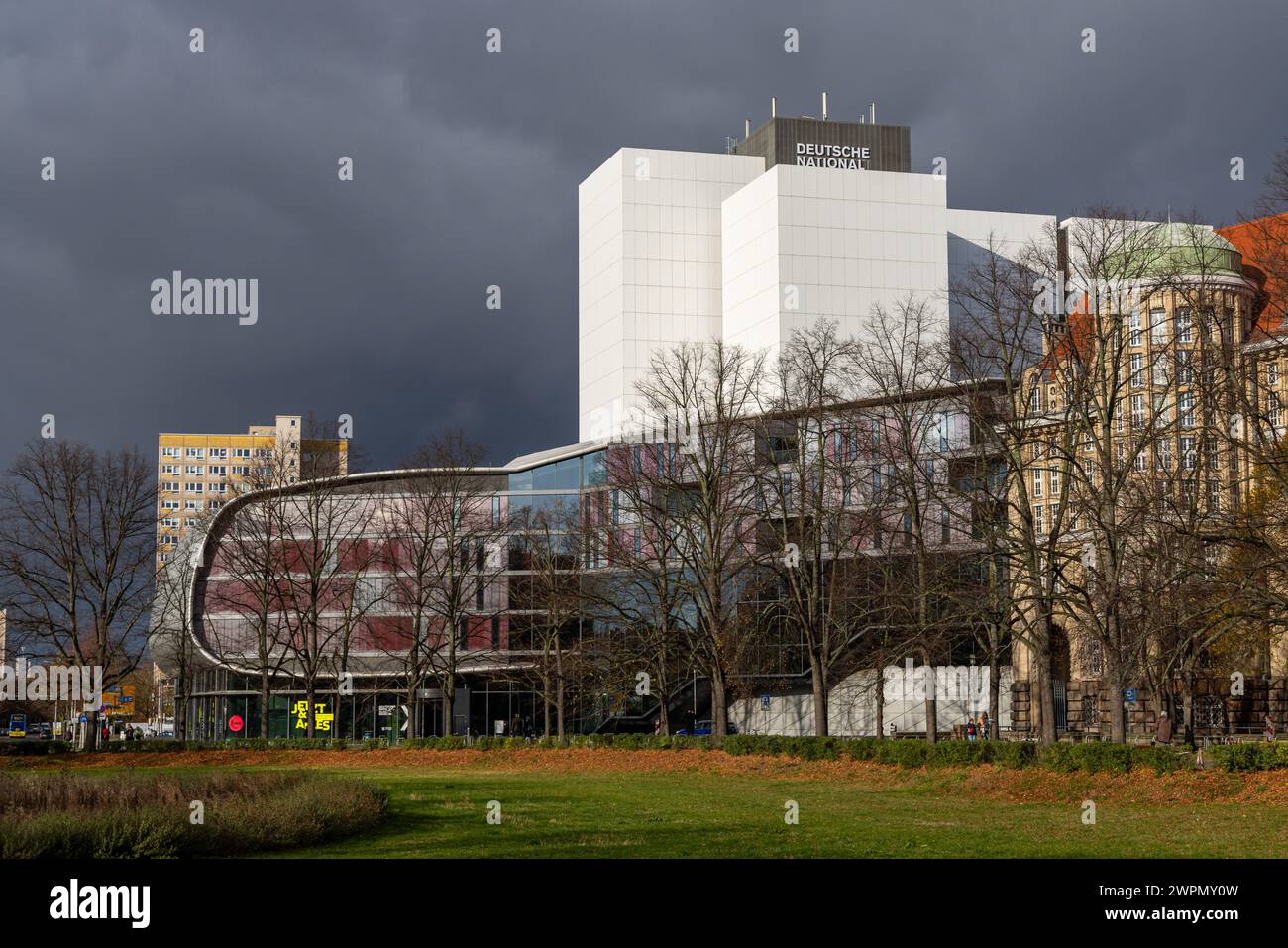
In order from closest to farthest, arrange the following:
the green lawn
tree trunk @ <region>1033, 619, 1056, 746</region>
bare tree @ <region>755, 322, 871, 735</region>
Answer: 1. the green lawn
2. tree trunk @ <region>1033, 619, 1056, 746</region>
3. bare tree @ <region>755, 322, 871, 735</region>

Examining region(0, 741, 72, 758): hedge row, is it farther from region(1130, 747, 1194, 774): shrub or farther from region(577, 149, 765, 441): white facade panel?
region(577, 149, 765, 441): white facade panel

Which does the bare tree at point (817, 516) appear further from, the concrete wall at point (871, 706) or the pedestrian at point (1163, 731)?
the concrete wall at point (871, 706)

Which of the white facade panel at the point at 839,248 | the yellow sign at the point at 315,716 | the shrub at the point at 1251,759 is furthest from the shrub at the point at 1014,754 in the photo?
the white facade panel at the point at 839,248

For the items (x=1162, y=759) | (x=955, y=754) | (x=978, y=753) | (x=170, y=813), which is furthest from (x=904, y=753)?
(x=170, y=813)

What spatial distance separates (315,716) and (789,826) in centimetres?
6147

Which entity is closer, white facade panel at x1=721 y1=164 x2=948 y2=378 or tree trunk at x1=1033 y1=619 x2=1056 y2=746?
tree trunk at x1=1033 y1=619 x2=1056 y2=746

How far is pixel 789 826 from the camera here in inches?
910

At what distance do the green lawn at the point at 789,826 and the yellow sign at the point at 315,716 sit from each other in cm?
4848

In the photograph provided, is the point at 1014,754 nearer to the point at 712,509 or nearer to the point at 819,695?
the point at 819,695

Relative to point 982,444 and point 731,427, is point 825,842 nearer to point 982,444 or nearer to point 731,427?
point 982,444

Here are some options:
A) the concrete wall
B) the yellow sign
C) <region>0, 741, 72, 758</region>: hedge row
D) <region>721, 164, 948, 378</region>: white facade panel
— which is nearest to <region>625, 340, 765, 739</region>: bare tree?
the concrete wall

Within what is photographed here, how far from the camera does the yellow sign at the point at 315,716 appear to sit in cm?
8038

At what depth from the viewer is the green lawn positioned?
1931 centimetres

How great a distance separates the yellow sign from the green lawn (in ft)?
159
